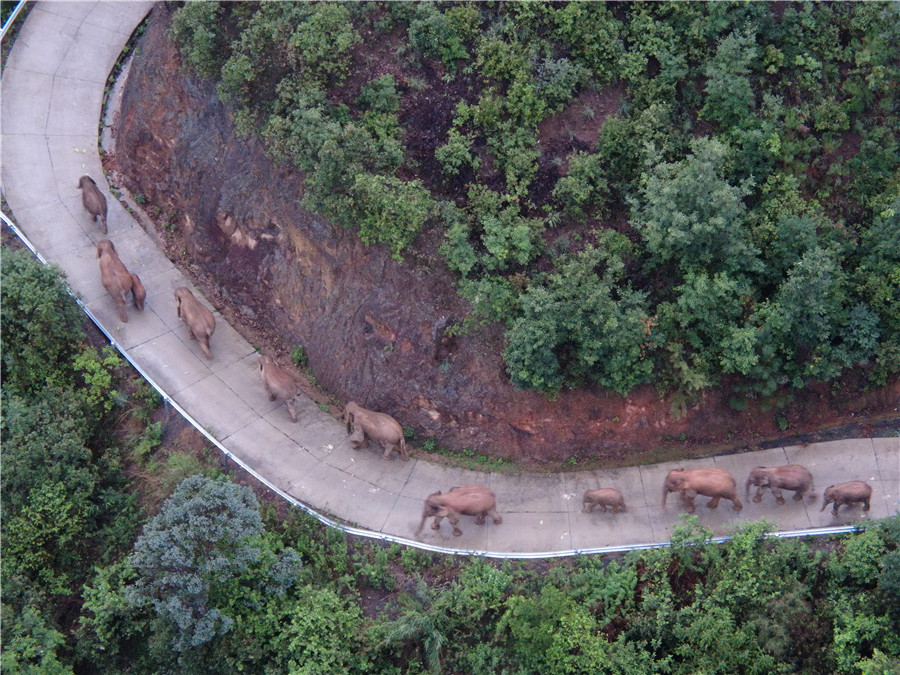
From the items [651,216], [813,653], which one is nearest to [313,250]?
[651,216]

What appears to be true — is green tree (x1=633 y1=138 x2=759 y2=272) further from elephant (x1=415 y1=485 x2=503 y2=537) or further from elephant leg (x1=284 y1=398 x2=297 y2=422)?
elephant leg (x1=284 y1=398 x2=297 y2=422)

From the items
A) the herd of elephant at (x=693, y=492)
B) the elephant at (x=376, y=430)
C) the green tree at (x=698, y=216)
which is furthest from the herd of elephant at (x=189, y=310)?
the green tree at (x=698, y=216)

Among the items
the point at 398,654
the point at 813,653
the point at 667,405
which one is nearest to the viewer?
the point at 813,653

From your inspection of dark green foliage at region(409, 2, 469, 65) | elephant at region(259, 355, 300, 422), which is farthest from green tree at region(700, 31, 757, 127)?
elephant at region(259, 355, 300, 422)

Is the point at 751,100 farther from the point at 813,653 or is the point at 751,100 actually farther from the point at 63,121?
the point at 63,121

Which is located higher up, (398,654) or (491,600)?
(491,600)

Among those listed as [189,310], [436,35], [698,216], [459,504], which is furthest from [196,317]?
[698,216]
